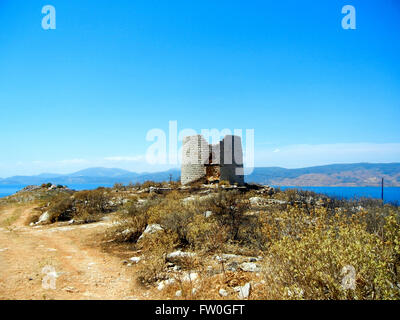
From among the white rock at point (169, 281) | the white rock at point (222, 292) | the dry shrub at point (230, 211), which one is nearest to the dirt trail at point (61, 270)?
the white rock at point (169, 281)

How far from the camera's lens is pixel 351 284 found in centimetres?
265

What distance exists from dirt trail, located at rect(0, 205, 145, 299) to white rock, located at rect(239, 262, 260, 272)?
2020mm

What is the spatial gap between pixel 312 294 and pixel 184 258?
10.3ft

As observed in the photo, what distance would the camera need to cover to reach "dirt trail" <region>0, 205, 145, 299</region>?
4172mm

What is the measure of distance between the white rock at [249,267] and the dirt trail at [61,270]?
202cm

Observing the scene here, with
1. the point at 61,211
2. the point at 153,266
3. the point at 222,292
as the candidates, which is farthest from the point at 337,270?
the point at 61,211

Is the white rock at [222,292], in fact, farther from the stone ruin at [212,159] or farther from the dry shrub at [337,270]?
the stone ruin at [212,159]

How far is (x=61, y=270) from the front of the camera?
5.16 meters

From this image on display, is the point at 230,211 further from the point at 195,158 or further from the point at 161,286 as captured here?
the point at 195,158

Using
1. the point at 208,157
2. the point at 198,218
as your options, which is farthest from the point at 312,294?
the point at 208,157

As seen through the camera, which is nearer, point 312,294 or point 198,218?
point 312,294

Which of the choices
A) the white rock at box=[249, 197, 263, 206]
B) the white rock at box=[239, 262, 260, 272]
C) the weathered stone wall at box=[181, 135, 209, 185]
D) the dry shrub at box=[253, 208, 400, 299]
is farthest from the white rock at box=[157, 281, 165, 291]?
the weathered stone wall at box=[181, 135, 209, 185]
